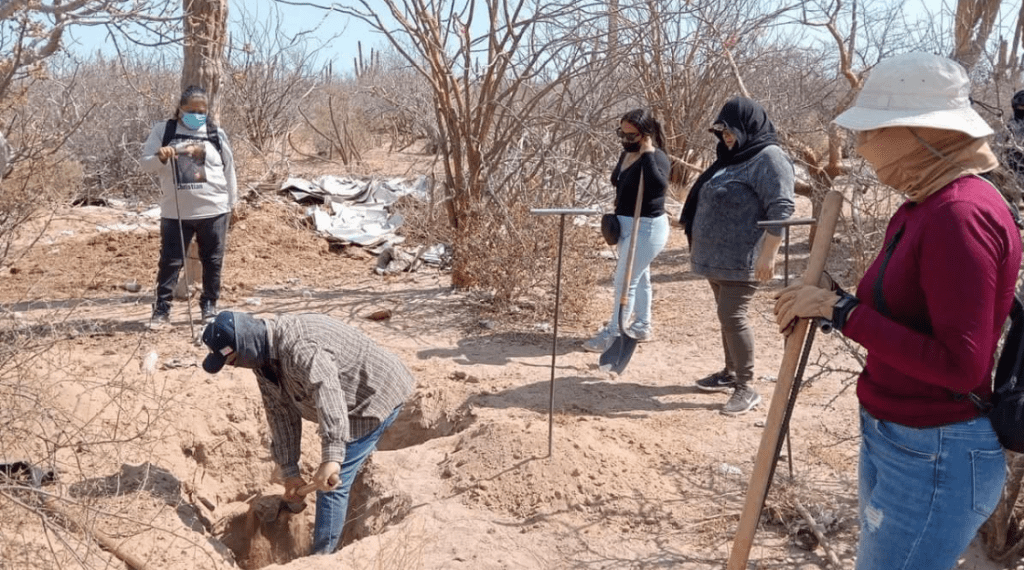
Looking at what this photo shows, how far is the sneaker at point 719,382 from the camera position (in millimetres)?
5340

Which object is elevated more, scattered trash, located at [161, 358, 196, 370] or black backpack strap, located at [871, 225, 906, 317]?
black backpack strap, located at [871, 225, 906, 317]

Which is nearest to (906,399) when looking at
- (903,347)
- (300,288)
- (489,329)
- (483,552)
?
(903,347)

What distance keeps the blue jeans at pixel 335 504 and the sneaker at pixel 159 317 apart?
119 inches

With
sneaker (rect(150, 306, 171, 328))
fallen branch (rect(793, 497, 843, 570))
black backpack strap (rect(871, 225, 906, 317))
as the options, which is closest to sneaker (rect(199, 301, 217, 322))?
sneaker (rect(150, 306, 171, 328))

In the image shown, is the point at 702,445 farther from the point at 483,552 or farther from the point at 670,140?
the point at 670,140

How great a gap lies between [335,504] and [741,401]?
2261mm

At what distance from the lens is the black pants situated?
245 inches

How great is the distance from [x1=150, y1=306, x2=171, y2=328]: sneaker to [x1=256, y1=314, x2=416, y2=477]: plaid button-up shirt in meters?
2.80

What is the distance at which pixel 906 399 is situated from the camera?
1.89m

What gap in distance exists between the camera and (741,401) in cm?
492

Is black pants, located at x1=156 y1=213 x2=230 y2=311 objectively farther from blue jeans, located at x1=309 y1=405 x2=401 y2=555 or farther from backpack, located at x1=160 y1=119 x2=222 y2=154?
blue jeans, located at x1=309 y1=405 x2=401 y2=555

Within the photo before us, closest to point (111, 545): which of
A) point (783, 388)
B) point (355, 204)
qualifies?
point (783, 388)

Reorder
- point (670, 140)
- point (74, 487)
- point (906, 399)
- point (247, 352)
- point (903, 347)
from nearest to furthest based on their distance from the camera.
Answer: 1. point (903, 347)
2. point (906, 399)
3. point (247, 352)
4. point (74, 487)
5. point (670, 140)

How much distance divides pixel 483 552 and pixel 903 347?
2.24m
